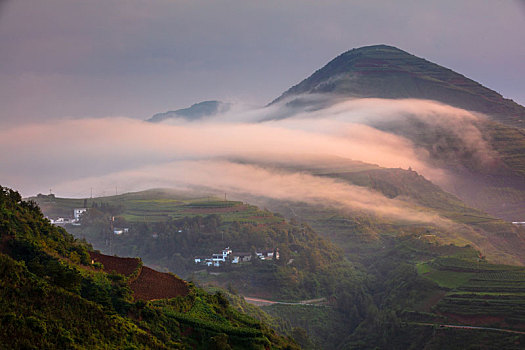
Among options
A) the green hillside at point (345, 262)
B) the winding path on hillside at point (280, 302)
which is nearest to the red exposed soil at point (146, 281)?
the green hillside at point (345, 262)

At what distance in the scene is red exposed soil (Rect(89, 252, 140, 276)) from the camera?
22.5 meters

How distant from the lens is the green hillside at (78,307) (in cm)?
1238

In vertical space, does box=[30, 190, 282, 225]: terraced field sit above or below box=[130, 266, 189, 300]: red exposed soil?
above

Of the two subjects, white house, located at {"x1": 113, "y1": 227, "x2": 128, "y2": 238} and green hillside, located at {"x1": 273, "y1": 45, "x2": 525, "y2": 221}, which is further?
green hillside, located at {"x1": 273, "y1": 45, "x2": 525, "y2": 221}

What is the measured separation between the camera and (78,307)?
14.0 m

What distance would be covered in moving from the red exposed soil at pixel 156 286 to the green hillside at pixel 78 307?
376 mm

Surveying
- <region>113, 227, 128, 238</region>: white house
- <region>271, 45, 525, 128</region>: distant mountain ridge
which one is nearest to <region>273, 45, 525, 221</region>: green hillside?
<region>271, 45, 525, 128</region>: distant mountain ridge

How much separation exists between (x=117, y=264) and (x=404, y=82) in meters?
106

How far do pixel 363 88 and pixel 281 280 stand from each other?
79448 mm

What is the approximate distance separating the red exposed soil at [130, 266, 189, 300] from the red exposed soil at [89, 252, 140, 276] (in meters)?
0.47

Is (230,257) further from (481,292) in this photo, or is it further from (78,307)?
(78,307)

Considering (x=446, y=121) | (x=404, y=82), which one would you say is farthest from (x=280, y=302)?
(x=404, y=82)

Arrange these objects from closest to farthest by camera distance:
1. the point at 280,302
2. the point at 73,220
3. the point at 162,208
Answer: the point at 280,302, the point at 73,220, the point at 162,208

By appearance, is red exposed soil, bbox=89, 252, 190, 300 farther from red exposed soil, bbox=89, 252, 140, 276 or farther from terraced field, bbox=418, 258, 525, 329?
terraced field, bbox=418, 258, 525, 329
